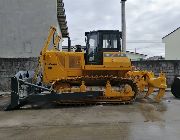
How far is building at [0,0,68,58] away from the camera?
24375mm

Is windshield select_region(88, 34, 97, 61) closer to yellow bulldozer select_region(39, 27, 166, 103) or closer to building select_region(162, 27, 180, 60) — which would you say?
yellow bulldozer select_region(39, 27, 166, 103)

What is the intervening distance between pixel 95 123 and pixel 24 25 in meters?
16.7

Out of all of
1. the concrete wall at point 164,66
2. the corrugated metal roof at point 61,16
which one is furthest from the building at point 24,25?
the concrete wall at point 164,66

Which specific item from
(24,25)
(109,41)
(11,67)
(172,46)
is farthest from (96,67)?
(172,46)

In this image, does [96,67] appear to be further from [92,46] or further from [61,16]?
[61,16]

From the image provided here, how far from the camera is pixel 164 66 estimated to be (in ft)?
69.7

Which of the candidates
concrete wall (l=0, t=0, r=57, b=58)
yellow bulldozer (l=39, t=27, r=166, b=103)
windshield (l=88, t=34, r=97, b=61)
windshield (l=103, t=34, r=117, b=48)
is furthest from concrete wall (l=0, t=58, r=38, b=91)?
windshield (l=103, t=34, r=117, b=48)

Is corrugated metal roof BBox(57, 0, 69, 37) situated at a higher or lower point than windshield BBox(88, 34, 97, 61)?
higher

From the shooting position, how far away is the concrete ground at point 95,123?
7609 millimetres

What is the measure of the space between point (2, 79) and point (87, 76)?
7.92 metres

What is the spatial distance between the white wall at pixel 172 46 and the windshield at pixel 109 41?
3718 centimetres

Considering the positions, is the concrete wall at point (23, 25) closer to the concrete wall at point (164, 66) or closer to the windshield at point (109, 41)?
the concrete wall at point (164, 66)

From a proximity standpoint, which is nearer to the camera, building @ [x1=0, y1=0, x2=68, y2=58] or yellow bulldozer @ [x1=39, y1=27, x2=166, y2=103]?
yellow bulldozer @ [x1=39, y1=27, x2=166, y2=103]

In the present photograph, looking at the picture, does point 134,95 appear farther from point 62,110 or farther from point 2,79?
point 2,79
